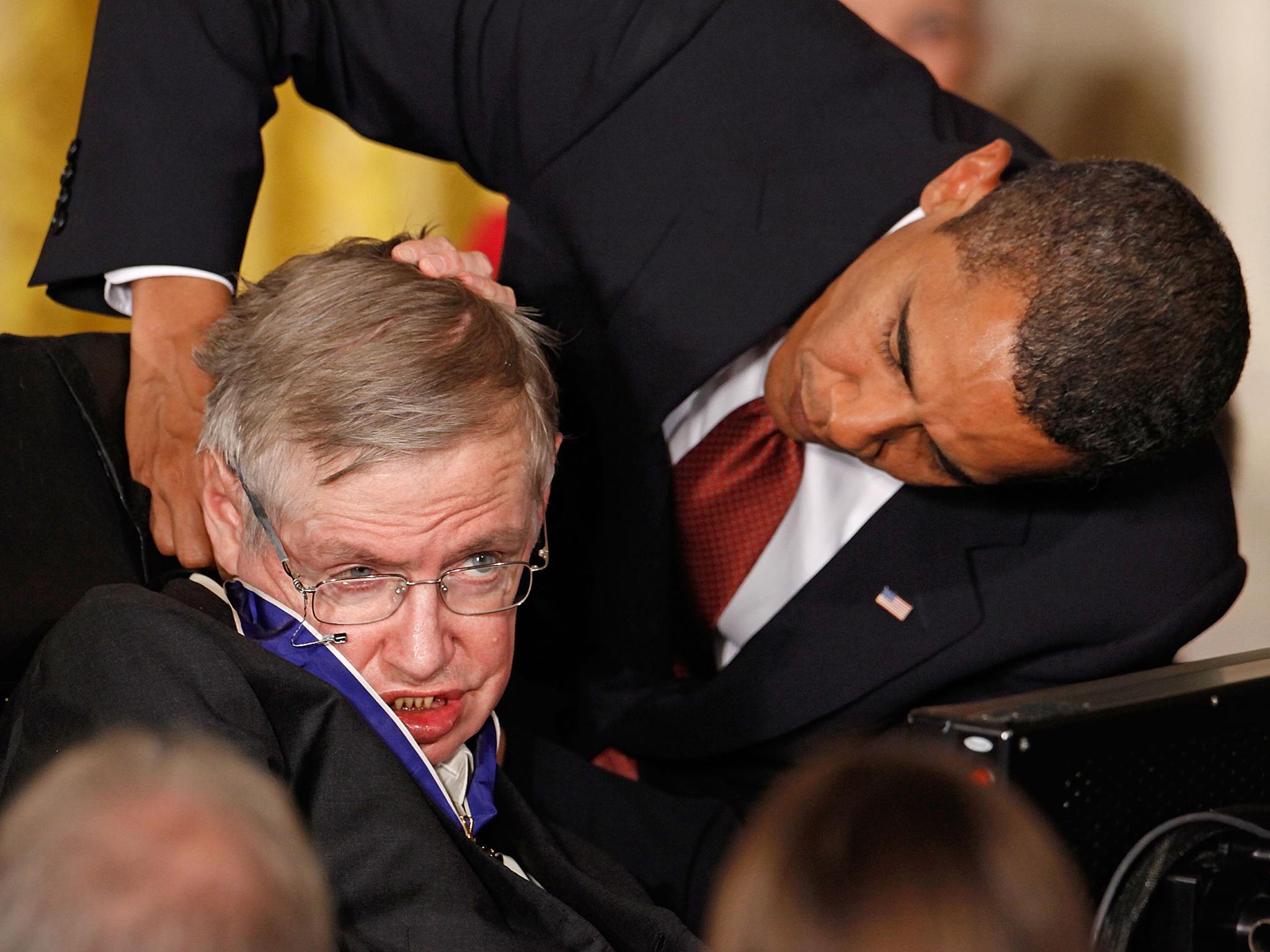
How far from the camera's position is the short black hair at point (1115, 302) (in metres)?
1.48

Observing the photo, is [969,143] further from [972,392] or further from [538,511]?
[538,511]

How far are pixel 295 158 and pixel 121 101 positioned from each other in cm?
169

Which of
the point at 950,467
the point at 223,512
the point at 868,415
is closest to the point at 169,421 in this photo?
the point at 223,512

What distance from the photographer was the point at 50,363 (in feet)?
4.96

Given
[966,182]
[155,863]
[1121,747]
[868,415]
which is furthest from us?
[966,182]

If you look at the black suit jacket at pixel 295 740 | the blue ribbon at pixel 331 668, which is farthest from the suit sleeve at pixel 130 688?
the blue ribbon at pixel 331 668

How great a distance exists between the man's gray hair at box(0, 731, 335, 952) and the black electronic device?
0.51 meters

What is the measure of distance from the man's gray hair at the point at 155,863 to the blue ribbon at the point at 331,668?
58 centimetres

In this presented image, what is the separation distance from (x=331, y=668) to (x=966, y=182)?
39.1 inches

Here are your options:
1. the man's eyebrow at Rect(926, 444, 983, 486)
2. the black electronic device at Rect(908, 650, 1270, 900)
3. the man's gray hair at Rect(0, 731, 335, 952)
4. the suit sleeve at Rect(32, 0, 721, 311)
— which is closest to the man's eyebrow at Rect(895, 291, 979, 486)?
the man's eyebrow at Rect(926, 444, 983, 486)

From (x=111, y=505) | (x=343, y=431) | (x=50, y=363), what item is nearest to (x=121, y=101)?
(x=50, y=363)

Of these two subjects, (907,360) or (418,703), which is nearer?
(418,703)

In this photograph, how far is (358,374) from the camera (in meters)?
1.27

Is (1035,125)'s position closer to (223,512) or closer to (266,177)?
(266,177)
